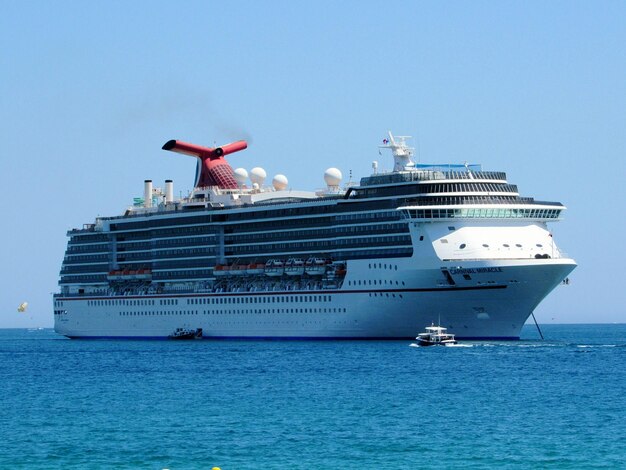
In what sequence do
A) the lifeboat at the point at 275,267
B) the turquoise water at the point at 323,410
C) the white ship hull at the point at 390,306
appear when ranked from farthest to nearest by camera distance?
1. the lifeboat at the point at 275,267
2. the white ship hull at the point at 390,306
3. the turquoise water at the point at 323,410

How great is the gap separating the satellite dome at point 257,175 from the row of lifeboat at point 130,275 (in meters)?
12.5

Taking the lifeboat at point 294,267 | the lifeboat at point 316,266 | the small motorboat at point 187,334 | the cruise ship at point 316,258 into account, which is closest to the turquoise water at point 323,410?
the cruise ship at point 316,258

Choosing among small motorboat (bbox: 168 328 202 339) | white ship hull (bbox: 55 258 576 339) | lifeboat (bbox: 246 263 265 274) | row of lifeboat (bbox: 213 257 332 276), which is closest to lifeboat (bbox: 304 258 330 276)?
row of lifeboat (bbox: 213 257 332 276)

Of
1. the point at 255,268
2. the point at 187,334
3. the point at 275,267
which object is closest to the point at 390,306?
the point at 275,267

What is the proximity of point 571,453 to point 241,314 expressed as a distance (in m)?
66.5

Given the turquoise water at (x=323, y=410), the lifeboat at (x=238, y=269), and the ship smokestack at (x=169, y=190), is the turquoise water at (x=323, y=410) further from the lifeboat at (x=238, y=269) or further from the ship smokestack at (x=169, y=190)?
the ship smokestack at (x=169, y=190)

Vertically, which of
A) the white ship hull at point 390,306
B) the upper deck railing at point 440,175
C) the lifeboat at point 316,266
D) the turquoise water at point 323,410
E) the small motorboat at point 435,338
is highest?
the upper deck railing at point 440,175

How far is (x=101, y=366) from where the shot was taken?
83375 mm

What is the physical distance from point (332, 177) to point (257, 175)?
12.5 metres

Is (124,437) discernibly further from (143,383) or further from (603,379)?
(603,379)

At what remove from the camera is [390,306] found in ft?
314

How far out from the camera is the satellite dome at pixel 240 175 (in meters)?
125

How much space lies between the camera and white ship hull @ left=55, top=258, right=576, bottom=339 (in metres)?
90.8

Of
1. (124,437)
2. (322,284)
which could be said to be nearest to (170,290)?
(322,284)
